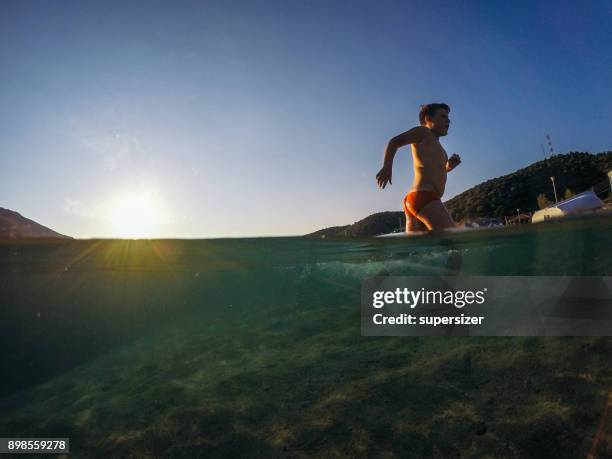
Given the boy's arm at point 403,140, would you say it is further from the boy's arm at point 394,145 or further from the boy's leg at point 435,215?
the boy's leg at point 435,215

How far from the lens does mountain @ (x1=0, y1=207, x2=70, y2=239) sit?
395 inches

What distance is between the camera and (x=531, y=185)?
83062 mm

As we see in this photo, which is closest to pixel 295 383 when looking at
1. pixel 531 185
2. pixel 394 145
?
pixel 394 145

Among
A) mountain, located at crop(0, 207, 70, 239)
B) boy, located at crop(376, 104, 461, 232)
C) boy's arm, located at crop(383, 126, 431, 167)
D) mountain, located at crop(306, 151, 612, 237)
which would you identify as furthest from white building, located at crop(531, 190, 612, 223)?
mountain, located at crop(306, 151, 612, 237)

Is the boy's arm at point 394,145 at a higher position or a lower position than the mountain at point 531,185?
lower

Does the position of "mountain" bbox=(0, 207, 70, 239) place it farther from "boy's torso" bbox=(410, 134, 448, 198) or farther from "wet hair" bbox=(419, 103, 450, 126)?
"wet hair" bbox=(419, 103, 450, 126)

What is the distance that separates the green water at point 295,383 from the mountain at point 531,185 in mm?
65831

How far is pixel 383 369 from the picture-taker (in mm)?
8289

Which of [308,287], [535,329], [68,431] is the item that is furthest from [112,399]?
[308,287]

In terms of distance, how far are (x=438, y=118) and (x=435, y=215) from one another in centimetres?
187

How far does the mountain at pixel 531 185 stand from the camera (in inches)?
3044

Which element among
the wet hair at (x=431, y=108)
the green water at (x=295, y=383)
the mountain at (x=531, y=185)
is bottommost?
the green water at (x=295, y=383)

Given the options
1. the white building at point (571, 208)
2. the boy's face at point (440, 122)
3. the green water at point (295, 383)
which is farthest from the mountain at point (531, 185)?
the boy's face at point (440, 122)

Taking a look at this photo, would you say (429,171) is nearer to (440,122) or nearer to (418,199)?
(418,199)
